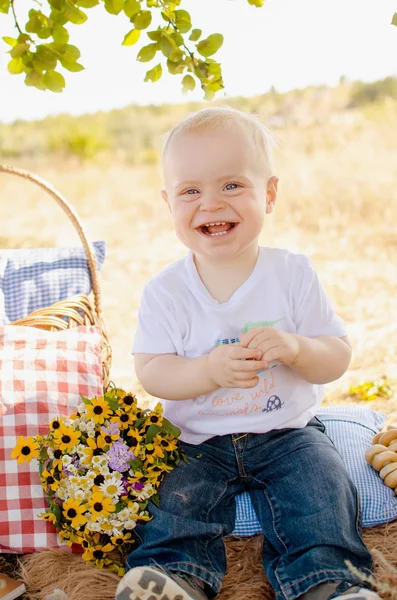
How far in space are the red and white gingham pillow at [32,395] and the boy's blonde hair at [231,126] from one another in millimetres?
657

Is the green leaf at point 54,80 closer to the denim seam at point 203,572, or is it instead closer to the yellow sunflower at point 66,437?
the yellow sunflower at point 66,437

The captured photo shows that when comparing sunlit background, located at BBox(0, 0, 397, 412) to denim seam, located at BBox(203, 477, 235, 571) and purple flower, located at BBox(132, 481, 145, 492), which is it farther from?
purple flower, located at BBox(132, 481, 145, 492)

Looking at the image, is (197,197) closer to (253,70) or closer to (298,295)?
(298,295)

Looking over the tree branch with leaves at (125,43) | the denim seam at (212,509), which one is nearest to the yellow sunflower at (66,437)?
the denim seam at (212,509)

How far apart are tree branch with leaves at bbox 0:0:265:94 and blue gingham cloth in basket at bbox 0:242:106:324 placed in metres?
0.72

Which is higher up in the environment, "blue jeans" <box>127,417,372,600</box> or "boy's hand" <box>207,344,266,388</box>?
"boy's hand" <box>207,344,266,388</box>

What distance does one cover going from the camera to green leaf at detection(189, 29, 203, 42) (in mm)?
1832

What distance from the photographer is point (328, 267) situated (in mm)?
5438

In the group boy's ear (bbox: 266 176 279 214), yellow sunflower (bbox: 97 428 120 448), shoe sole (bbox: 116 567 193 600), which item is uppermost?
boy's ear (bbox: 266 176 279 214)

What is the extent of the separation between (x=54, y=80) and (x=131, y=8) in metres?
0.29

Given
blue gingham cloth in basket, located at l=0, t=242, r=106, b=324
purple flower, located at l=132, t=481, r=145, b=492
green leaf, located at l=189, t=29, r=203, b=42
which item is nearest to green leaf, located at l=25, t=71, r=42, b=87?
green leaf, located at l=189, t=29, r=203, b=42

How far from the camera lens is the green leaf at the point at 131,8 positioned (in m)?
1.74

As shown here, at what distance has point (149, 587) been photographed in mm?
1311

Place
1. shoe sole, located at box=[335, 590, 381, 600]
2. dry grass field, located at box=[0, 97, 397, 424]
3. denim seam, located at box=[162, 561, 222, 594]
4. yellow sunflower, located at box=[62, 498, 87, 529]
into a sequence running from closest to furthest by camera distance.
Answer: shoe sole, located at box=[335, 590, 381, 600], denim seam, located at box=[162, 561, 222, 594], yellow sunflower, located at box=[62, 498, 87, 529], dry grass field, located at box=[0, 97, 397, 424]
